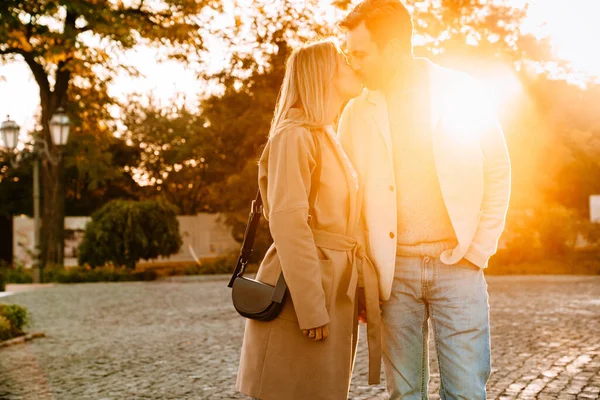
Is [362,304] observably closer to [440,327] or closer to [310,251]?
[440,327]

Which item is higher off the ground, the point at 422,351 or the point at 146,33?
the point at 146,33

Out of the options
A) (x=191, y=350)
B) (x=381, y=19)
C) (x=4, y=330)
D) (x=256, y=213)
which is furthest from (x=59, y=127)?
(x=381, y=19)

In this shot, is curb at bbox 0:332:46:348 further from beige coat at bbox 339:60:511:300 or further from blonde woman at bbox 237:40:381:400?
beige coat at bbox 339:60:511:300

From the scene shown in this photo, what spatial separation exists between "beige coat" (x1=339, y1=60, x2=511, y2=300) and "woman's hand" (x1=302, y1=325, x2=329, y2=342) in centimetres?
35

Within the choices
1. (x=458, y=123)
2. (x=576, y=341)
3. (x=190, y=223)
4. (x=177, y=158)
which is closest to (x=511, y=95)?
(x=576, y=341)

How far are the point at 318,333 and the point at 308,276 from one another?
226mm

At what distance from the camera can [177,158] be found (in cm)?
4175

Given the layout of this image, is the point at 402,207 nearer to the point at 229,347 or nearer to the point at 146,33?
the point at 229,347

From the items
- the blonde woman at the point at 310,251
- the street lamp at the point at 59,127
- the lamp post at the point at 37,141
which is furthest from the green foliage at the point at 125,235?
the blonde woman at the point at 310,251

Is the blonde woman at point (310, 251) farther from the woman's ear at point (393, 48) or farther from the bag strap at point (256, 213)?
the woman's ear at point (393, 48)

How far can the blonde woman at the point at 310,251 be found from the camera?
305 cm

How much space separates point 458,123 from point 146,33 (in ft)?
64.6

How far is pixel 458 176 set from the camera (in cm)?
327

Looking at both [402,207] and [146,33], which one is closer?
[402,207]
